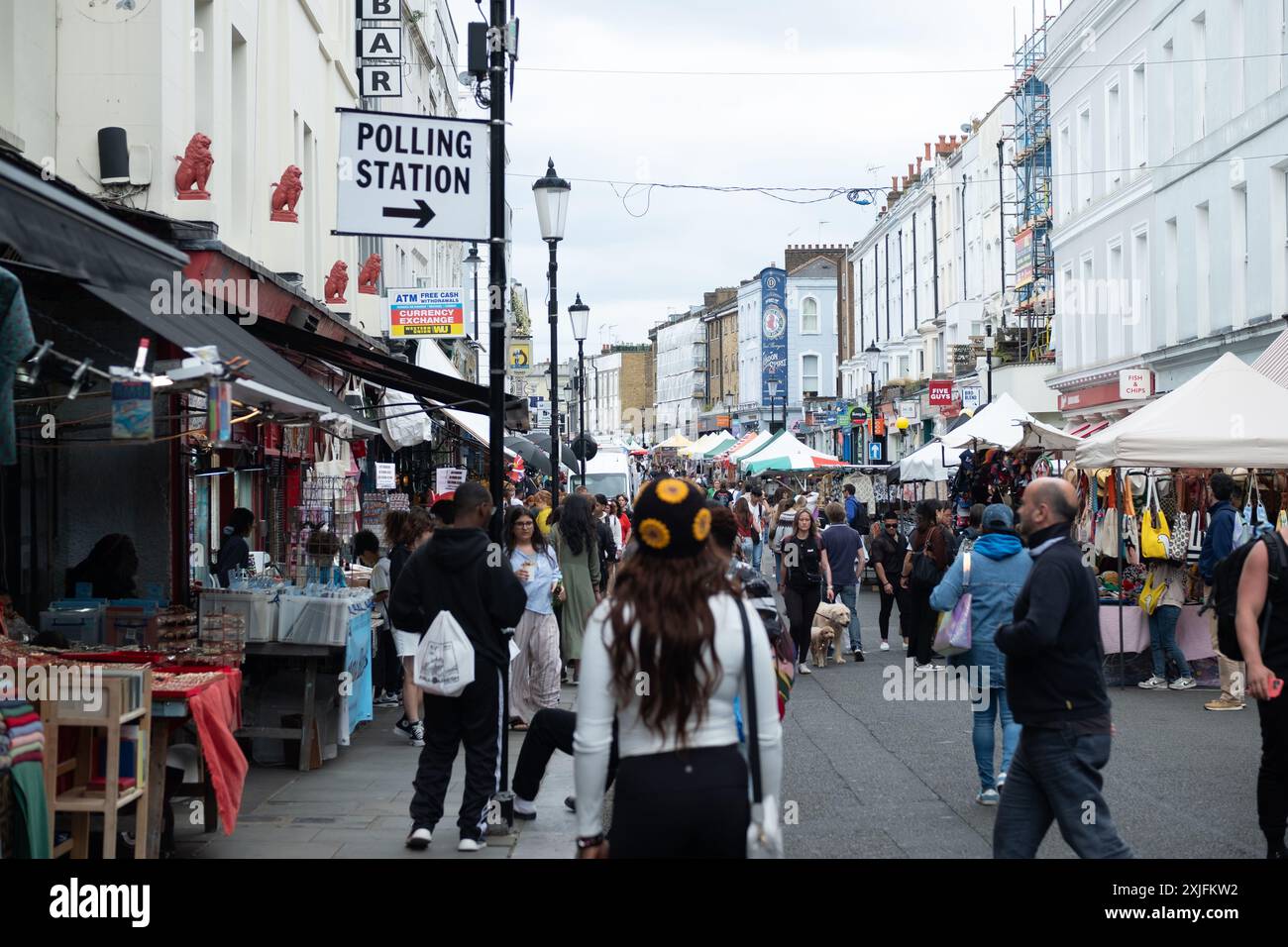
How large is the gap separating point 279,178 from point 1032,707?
13.5 meters

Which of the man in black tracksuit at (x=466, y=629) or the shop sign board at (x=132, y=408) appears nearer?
the shop sign board at (x=132, y=408)

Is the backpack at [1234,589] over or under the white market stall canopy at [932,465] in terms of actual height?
under

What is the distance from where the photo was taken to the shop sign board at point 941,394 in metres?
42.8

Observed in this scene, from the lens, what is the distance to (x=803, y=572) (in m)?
14.4

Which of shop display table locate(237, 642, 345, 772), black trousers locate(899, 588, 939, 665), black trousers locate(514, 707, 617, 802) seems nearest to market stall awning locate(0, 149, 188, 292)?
black trousers locate(514, 707, 617, 802)

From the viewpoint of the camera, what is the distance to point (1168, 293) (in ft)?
93.1

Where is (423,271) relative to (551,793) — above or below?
above

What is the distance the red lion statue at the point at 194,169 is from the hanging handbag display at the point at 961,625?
722cm

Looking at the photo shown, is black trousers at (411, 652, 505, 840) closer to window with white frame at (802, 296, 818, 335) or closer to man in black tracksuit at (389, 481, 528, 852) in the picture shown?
man in black tracksuit at (389, 481, 528, 852)

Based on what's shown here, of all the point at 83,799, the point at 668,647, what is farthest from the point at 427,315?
the point at 668,647

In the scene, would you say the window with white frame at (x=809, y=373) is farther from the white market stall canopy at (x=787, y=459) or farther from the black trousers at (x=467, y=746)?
the black trousers at (x=467, y=746)

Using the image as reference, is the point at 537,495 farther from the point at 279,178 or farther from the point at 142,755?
the point at 142,755

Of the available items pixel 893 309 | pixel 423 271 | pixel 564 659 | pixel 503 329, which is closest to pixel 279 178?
pixel 564 659

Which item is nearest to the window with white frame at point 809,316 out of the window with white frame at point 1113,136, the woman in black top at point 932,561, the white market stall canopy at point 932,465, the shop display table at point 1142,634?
the window with white frame at point 1113,136
